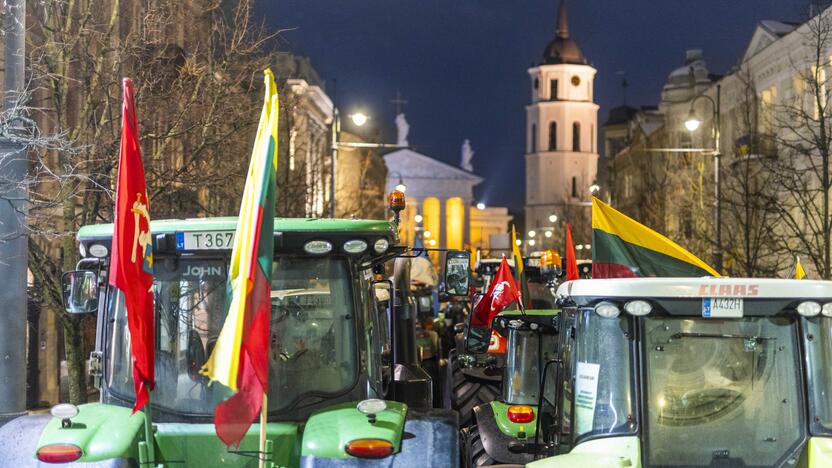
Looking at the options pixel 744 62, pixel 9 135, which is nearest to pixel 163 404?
pixel 9 135

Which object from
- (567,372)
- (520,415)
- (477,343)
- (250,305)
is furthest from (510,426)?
(250,305)

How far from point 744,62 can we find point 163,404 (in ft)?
149

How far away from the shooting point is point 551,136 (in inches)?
5915

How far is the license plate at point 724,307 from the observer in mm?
6297

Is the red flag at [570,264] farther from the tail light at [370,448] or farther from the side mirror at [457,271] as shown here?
the tail light at [370,448]

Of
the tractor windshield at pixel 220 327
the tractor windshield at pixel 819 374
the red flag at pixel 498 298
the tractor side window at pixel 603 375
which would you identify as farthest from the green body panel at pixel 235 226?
the red flag at pixel 498 298

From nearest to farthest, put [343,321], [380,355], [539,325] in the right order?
[343,321] → [380,355] → [539,325]

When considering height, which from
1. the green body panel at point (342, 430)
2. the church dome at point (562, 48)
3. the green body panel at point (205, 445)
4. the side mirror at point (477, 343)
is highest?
the church dome at point (562, 48)

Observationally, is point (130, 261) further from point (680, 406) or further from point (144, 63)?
point (144, 63)

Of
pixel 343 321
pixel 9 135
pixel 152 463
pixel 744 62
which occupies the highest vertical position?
pixel 744 62

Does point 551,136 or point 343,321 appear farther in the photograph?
point 551,136

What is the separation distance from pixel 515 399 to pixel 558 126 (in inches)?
5547

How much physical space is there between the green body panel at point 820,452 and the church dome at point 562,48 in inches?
5762

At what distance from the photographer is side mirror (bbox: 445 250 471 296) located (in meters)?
9.57
